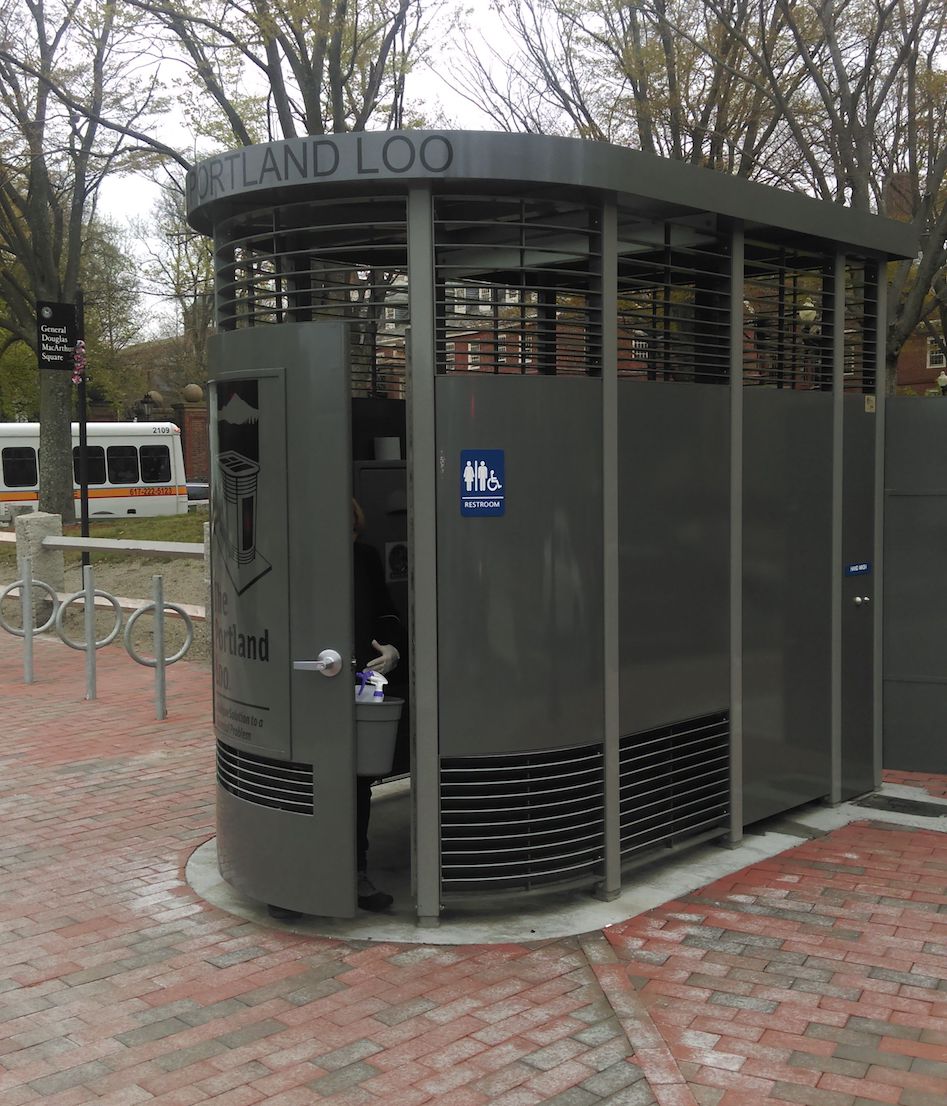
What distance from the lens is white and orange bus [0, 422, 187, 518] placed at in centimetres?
2977

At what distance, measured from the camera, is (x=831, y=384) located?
675cm

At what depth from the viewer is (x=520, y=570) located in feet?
16.5

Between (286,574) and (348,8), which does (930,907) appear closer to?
(286,574)

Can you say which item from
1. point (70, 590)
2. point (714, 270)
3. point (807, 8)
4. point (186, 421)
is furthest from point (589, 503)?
point (186, 421)

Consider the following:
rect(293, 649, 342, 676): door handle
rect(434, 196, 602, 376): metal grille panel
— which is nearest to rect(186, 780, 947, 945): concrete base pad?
rect(293, 649, 342, 676): door handle

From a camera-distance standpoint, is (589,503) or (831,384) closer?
(589,503)

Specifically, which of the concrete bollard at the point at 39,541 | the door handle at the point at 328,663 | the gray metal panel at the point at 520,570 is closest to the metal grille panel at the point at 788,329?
the gray metal panel at the point at 520,570

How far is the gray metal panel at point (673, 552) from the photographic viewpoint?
5.43 m

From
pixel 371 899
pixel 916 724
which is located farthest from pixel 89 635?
pixel 916 724

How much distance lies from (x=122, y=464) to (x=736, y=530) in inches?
1060

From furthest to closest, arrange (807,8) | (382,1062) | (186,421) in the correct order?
(186,421) < (807,8) < (382,1062)

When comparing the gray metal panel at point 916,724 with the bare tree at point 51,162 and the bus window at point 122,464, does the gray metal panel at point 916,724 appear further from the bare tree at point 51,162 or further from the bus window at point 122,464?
the bus window at point 122,464

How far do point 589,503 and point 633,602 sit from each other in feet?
1.78

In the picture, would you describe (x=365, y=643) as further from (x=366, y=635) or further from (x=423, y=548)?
(x=423, y=548)
